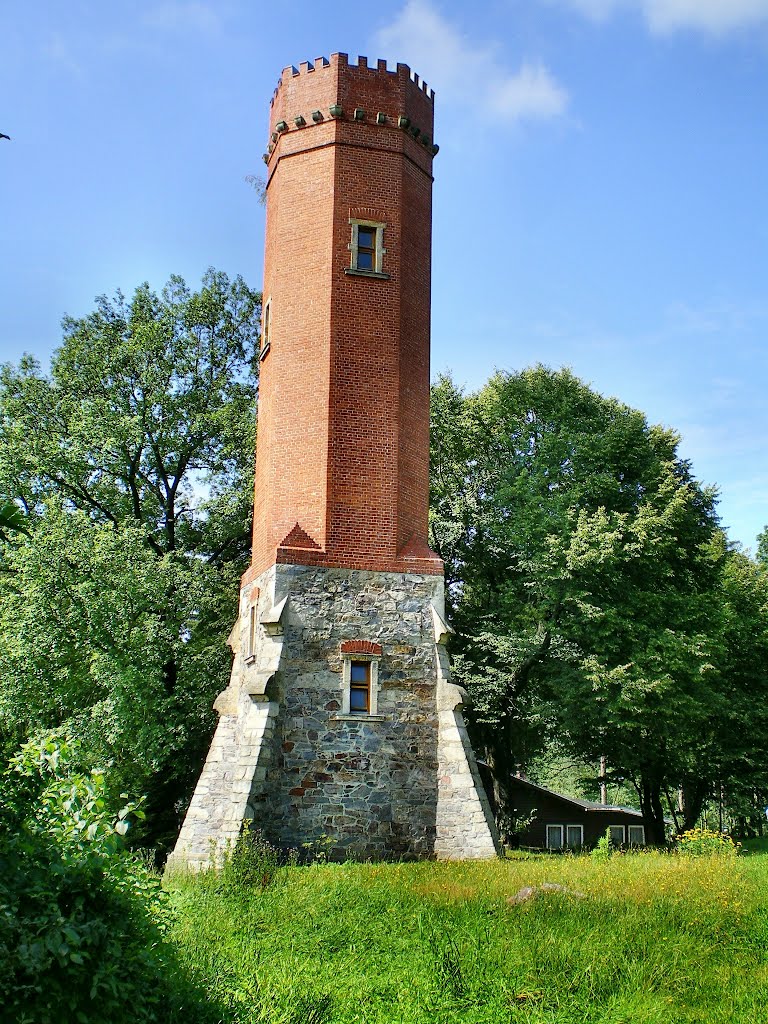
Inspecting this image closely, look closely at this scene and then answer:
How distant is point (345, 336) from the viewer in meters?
17.5

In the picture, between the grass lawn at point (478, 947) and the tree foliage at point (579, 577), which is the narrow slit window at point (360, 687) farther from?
the tree foliage at point (579, 577)

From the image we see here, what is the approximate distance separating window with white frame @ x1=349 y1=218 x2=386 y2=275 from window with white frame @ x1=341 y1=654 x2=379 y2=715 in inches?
284

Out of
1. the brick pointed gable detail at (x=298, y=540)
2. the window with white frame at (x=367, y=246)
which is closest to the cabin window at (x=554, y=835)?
the brick pointed gable detail at (x=298, y=540)

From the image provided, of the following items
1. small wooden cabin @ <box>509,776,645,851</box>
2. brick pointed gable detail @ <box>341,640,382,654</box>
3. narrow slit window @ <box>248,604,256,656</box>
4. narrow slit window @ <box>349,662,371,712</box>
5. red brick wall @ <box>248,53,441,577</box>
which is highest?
red brick wall @ <box>248,53,441,577</box>

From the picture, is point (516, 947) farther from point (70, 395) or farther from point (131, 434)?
point (70, 395)

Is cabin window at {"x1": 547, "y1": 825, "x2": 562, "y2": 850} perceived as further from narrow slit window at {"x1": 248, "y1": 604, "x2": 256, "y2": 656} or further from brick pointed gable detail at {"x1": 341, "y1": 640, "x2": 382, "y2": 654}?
brick pointed gable detail at {"x1": 341, "y1": 640, "x2": 382, "y2": 654}

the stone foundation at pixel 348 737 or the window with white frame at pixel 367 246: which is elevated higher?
the window with white frame at pixel 367 246

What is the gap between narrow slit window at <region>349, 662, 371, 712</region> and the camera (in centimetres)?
1603

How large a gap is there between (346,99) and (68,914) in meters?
16.2

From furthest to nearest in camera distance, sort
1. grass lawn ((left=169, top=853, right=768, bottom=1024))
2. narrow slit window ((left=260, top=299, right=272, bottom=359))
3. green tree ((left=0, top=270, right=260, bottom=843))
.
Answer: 1. green tree ((left=0, top=270, right=260, bottom=843))
2. narrow slit window ((left=260, top=299, right=272, bottom=359))
3. grass lawn ((left=169, top=853, right=768, bottom=1024))

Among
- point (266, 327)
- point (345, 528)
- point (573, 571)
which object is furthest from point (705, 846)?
point (266, 327)

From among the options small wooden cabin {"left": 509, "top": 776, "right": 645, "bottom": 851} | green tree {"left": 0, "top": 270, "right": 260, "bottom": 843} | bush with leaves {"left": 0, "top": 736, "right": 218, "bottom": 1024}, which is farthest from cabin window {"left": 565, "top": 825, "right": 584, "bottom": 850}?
bush with leaves {"left": 0, "top": 736, "right": 218, "bottom": 1024}

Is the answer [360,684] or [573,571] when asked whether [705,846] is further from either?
[573,571]

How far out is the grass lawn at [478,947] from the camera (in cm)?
795
